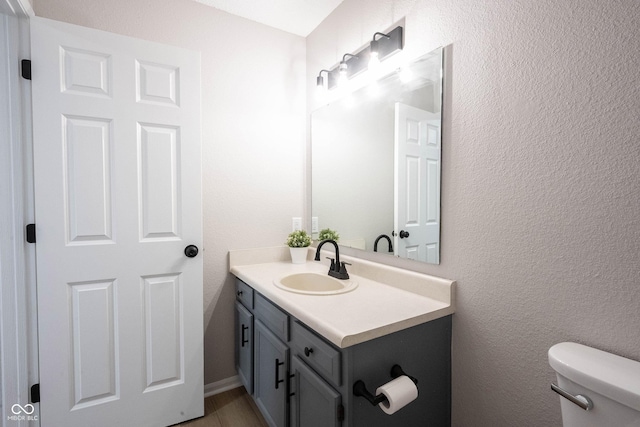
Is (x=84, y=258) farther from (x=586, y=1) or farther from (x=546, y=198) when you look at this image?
(x=586, y=1)

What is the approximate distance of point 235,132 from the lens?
2.04 m

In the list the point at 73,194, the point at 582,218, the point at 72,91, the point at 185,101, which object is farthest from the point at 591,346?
the point at 72,91

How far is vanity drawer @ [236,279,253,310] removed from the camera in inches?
70.4

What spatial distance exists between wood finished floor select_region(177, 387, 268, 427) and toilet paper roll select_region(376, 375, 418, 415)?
108cm

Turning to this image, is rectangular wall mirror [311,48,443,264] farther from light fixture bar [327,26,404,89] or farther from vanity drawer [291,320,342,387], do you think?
vanity drawer [291,320,342,387]

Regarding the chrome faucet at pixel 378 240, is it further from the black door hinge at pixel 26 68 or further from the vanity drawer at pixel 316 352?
the black door hinge at pixel 26 68

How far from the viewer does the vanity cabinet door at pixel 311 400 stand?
1057 mm

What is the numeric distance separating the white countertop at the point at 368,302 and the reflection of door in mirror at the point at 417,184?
13cm

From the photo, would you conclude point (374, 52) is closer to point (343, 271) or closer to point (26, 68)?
point (343, 271)

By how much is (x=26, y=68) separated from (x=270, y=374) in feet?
5.82

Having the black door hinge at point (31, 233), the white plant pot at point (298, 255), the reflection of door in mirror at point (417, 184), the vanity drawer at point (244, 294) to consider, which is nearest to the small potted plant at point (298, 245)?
the white plant pot at point (298, 255)

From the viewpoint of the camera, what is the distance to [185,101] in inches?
66.5

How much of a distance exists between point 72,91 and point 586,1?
199 centimetres

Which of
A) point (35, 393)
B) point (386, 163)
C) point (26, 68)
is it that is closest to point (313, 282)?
point (386, 163)
